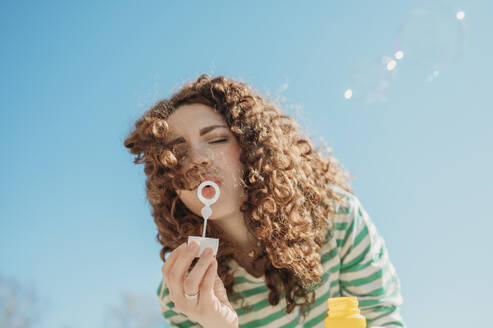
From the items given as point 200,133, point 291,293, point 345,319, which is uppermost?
point 200,133

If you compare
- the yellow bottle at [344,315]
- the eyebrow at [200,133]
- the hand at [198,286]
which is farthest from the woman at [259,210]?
the yellow bottle at [344,315]

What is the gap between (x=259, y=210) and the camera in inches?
70.3

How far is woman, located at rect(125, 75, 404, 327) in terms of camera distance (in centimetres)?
177

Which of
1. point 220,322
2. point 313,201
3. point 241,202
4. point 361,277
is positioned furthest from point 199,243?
point 361,277

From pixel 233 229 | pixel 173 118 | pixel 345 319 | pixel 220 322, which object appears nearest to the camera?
pixel 345 319

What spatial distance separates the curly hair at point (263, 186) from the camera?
5.89 feet

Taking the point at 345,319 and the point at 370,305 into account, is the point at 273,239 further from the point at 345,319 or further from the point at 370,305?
the point at 345,319

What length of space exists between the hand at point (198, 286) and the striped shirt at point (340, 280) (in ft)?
1.87

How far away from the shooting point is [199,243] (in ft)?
4.75

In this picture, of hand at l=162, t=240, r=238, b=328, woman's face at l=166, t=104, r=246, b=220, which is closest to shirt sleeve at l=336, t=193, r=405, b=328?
woman's face at l=166, t=104, r=246, b=220

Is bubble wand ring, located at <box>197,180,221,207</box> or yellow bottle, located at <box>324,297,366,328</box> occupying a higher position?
bubble wand ring, located at <box>197,180,221,207</box>

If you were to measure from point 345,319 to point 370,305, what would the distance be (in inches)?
27.6

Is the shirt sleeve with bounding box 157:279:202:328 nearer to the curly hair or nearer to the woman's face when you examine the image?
the curly hair

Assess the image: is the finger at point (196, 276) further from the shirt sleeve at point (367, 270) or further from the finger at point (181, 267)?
the shirt sleeve at point (367, 270)
